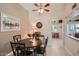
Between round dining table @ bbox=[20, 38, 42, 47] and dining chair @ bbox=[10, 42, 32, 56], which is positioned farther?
round dining table @ bbox=[20, 38, 42, 47]

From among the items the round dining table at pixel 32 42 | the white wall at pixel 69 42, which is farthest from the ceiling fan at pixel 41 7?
the round dining table at pixel 32 42

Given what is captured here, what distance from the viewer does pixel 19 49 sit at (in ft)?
7.11

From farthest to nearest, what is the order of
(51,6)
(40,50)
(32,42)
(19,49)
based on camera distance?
(32,42) < (40,50) < (19,49) < (51,6)

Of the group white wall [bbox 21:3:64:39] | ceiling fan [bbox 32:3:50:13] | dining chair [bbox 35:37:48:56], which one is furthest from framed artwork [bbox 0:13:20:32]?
dining chair [bbox 35:37:48:56]

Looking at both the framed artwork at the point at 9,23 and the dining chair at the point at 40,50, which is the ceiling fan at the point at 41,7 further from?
the dining chair at the point at 40,50

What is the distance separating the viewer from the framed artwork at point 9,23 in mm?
2027

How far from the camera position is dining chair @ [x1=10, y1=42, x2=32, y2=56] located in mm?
2049

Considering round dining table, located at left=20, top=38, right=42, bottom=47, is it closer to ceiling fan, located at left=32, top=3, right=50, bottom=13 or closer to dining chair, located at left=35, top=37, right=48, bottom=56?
dining chair, located at left=35, top=37, right=48, bottom=56

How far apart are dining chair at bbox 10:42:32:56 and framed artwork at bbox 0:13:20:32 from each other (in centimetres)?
25

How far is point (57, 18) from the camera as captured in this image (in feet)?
6.89

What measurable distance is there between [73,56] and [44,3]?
930 millimetres

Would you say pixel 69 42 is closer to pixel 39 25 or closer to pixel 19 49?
pixel 39 25

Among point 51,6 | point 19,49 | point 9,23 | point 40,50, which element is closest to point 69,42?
point 40,50

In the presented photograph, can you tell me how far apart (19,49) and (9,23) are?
47 cm
